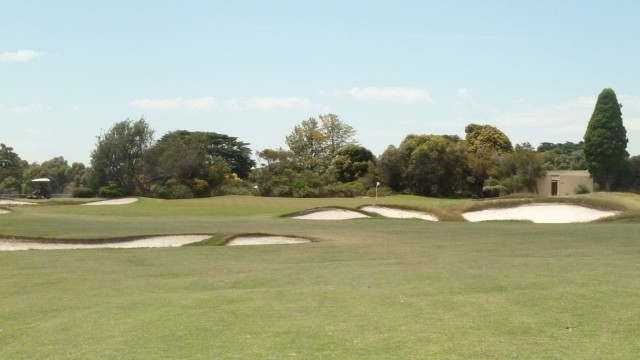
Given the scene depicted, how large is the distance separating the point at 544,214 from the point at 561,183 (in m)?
40.1

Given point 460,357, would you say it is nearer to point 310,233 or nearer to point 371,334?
point 371,334

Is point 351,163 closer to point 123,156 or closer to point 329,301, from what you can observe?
point 123,156

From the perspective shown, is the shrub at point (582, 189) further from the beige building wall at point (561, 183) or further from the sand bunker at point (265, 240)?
the sand bunker at point (265, 240)

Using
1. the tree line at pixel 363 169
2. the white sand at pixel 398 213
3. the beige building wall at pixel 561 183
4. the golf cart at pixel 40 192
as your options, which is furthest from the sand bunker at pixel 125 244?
the golf cart at pixel 40 192

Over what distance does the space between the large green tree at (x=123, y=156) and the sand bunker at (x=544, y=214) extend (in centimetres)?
5036

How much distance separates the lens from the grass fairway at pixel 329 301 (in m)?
10.0

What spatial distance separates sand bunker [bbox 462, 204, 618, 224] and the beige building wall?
37955 mm

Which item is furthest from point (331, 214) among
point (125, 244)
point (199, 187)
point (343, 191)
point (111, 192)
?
point (111, 192)

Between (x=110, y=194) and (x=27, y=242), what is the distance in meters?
51.8

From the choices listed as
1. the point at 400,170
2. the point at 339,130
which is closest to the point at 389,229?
the point at 400,170

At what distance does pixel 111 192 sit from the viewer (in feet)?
264

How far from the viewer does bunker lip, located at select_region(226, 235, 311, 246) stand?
29.3 m

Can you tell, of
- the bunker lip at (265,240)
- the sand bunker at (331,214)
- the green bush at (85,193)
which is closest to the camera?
the bunker lip at (265,240)

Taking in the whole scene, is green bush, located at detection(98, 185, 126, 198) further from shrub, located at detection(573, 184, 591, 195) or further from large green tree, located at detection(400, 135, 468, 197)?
shrub, located at detection(573, 184, 591, 195)
